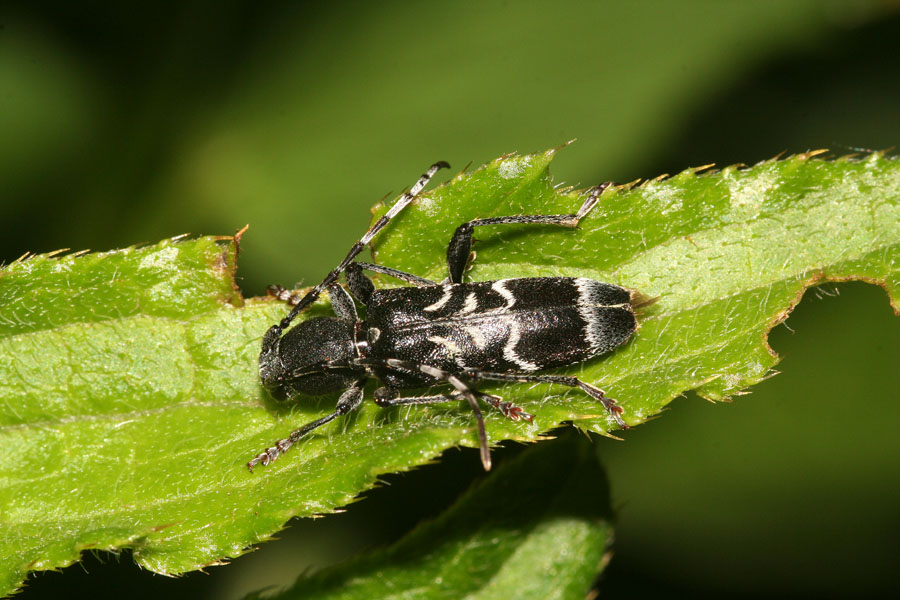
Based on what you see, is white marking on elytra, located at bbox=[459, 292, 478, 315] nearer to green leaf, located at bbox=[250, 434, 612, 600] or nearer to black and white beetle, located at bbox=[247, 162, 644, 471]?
black and white beetle, located at bbox=[247, 162, 644, 471]

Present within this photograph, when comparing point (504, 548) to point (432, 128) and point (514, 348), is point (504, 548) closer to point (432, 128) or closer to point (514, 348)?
point (514, 348)

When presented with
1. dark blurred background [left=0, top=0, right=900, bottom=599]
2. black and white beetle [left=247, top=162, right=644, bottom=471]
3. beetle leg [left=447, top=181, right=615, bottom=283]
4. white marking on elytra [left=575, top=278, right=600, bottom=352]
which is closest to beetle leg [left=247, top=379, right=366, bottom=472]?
black and white beetle [left=247, top=162, right=644, bottom=471]

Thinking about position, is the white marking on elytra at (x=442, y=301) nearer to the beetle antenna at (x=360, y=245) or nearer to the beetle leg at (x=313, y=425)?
the beetle antenna at (x=360, y=245)

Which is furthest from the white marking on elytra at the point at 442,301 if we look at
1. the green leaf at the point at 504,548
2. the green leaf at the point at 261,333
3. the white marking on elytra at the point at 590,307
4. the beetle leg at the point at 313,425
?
the green leaf at the point at 504,548

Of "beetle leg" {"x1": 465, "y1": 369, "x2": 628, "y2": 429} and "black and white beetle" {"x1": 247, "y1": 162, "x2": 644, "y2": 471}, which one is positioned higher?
"black and white beetle" {"x1": 247, "y1": 162, "x2": 644, "y2": 471}

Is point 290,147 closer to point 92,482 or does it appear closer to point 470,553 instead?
point 92,482

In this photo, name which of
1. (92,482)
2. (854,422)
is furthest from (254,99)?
(854,422)
